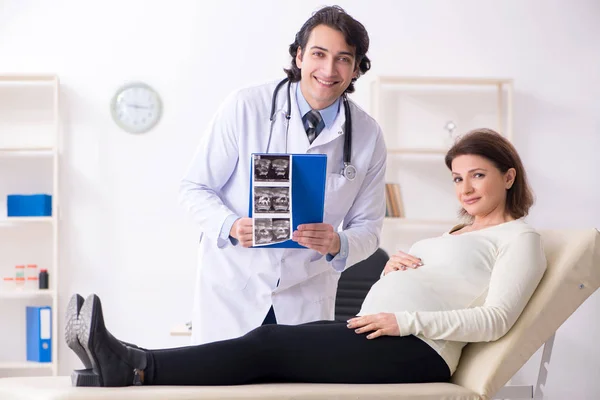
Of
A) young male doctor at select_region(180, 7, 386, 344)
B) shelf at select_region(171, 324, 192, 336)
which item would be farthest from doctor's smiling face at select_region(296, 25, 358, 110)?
shelf at select_region(171, 324, 192, 336)

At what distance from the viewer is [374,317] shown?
6.09ft

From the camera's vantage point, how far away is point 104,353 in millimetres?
1614

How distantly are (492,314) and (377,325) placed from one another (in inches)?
10.4

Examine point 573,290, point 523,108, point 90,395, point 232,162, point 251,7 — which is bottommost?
point 90,395

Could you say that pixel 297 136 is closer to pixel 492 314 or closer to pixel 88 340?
pixel 492 314

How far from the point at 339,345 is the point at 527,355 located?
432mm

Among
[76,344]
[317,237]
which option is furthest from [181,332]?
[76,344]

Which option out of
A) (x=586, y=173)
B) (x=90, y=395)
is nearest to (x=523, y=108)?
(x=586, y=173)

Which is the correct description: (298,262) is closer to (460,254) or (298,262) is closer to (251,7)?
(460,254)

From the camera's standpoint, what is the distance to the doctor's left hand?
1.98 meters

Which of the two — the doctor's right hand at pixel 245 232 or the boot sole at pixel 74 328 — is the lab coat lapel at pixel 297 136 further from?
the boot sole at pixel 74 328

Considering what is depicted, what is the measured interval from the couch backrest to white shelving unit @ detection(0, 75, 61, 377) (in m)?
3.18

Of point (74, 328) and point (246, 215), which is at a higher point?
point (246, 215)

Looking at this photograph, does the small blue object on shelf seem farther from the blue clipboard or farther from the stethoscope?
the blue clipboard
